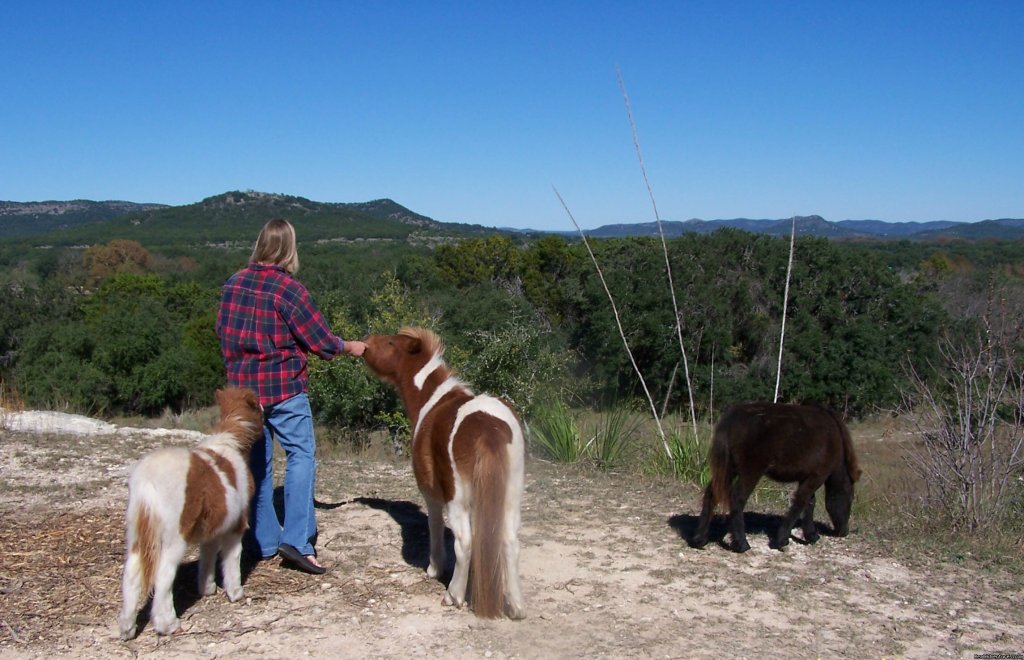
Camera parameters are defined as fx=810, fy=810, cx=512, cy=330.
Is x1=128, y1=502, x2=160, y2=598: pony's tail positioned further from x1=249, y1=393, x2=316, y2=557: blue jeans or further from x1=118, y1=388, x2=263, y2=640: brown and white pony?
x1=249, y1=393, x2=316, y2=557: blue jeans

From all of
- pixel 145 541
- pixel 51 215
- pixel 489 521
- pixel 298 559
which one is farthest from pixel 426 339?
pixel 51 215

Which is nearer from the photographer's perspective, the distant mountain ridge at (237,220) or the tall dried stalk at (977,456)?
the tall dried stalk at (977,456)

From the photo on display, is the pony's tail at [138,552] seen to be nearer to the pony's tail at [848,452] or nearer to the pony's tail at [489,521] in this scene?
the pony's tail at [489,521]

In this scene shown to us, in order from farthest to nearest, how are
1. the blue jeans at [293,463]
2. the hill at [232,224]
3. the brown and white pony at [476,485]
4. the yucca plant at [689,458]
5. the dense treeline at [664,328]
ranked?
the hill at [232,224] → the dense treeline at [664,328] → the yucca plant at [689,458] → the blue jeans at [293,463] → the brown and white pony at [476,485]

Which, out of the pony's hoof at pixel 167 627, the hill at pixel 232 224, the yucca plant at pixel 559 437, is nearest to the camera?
the pony's hoof at pixel 167 627

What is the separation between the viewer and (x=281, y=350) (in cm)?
489

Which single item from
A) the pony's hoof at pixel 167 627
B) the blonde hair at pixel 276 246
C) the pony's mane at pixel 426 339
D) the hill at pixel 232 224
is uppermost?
the hill at pixel 232 224

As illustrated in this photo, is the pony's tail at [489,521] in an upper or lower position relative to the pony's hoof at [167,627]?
upper

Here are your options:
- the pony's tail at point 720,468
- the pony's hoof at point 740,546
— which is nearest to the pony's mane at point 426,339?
the pony's tail at point 720,468

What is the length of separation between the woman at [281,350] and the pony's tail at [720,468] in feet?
8.16

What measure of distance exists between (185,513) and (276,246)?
1650 millimetres

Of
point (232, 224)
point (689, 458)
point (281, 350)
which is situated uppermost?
point (232, 224)

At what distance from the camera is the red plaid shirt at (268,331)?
4.80 metres

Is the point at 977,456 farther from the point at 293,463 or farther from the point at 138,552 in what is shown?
the point at 138,552
